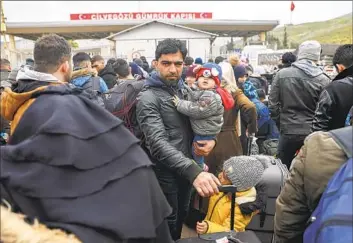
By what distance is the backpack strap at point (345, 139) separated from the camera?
1412 mm

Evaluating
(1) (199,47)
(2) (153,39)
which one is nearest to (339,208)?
(1) (199,47)

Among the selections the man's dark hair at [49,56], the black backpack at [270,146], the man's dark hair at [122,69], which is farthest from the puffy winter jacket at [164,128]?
the black backpack at [270,146]

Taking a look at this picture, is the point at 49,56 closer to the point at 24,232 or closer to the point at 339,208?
the point at 24,232

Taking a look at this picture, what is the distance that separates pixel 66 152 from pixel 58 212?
0.71 feet

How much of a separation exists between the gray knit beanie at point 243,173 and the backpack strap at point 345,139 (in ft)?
4.59

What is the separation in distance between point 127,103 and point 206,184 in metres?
1.04

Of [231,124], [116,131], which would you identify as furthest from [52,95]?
[231,124]

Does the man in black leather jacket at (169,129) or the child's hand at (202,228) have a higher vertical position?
the man in black leather jacket at (169,129)

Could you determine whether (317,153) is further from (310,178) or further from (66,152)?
(66,152)

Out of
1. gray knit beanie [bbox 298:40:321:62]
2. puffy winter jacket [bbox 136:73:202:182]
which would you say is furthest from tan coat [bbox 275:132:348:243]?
gray knit beanie [bbox 298:40:321:62]

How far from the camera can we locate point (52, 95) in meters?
1.53

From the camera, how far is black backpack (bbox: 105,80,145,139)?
9.48ft

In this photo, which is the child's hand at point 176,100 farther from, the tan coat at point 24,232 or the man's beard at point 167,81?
the tan coat at point 24,232

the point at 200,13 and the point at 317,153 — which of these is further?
the point at 200,13
